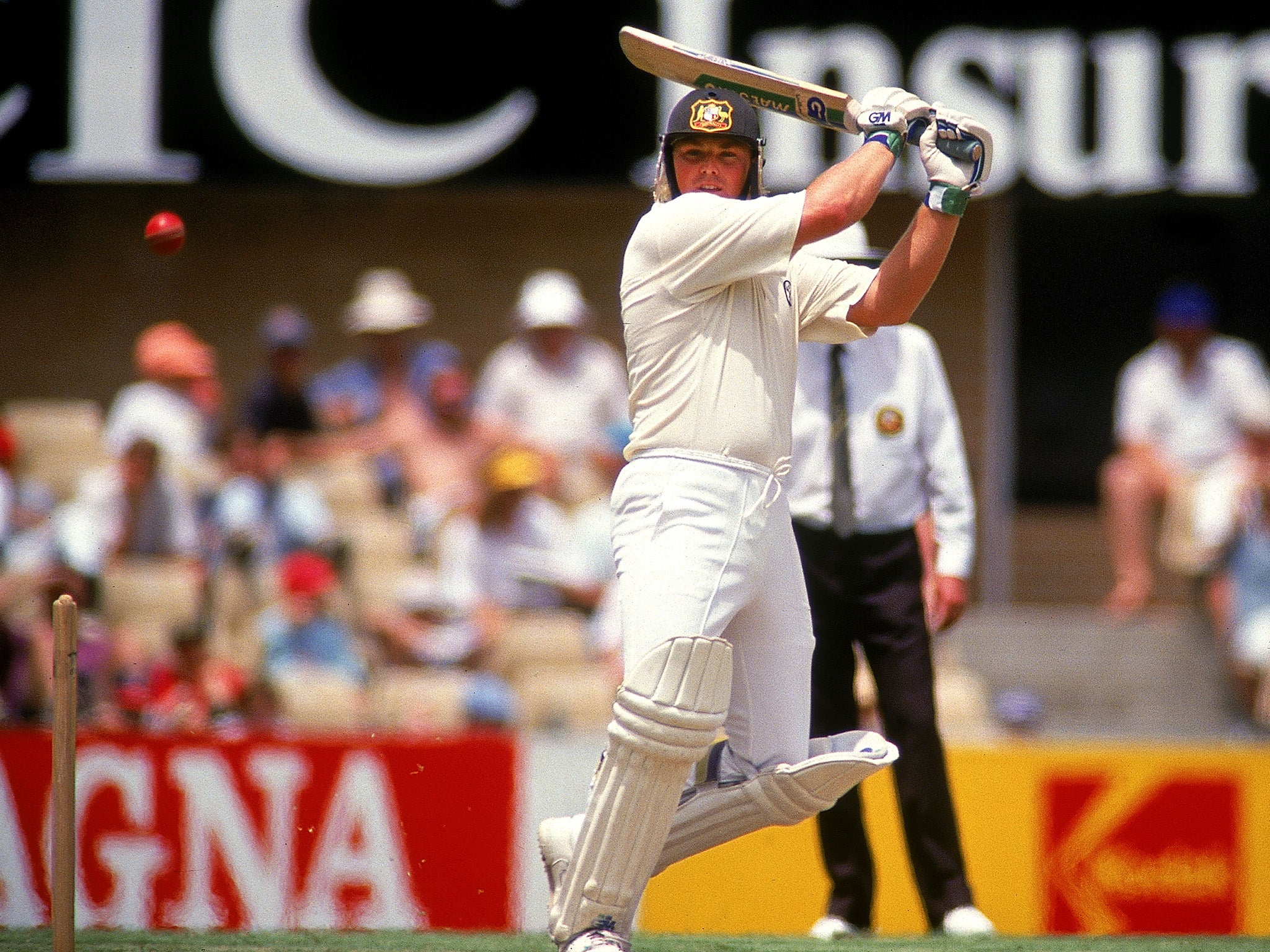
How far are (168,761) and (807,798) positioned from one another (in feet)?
12.0

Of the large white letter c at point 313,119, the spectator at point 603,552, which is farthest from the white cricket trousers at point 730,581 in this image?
the large white letter c at point 313,119

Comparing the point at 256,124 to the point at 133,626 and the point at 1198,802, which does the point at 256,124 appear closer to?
the point at 133,626

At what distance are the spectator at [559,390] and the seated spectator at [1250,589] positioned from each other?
3.00 m

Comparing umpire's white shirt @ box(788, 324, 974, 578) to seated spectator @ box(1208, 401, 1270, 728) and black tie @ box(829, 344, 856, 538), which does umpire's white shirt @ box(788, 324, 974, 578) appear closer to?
black tie @ box(829, 344, 856, 538)

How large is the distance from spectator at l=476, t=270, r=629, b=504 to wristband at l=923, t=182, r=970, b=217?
4.92 m

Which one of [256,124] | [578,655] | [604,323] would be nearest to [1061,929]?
[578,655]

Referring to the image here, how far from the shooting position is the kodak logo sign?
6574 mm

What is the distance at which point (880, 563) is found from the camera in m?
4.75

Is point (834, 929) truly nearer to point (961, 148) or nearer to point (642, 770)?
point (642, 770)

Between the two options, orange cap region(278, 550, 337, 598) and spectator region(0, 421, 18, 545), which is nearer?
orange cap region(278, 550, 337, 598)

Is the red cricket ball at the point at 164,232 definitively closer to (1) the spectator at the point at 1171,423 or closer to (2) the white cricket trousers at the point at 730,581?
(2) the white cricket trousers at the point at 730,581

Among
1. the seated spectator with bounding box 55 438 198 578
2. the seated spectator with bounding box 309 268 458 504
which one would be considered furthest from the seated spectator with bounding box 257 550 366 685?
the seated spectator with bounding box 309 268 458 504

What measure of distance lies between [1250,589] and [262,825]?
4.56m

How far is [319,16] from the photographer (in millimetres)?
9367
